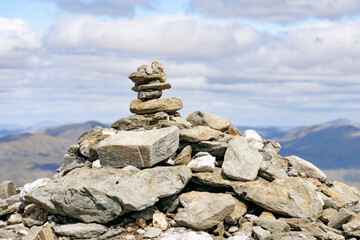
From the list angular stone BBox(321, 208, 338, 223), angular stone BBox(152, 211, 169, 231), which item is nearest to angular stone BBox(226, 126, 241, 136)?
angular stone BBox(321, 208, 338, 223)

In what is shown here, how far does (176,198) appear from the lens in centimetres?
2306

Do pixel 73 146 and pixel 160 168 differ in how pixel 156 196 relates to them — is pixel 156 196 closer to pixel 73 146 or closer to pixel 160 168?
pixel 160 168

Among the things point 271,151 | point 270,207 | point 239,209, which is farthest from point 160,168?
point 271,151

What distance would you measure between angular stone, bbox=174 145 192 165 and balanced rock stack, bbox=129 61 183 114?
5.88m

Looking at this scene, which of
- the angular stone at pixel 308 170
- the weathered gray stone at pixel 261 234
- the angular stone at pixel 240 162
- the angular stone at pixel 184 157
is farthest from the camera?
the angular stone at pixel 308 170

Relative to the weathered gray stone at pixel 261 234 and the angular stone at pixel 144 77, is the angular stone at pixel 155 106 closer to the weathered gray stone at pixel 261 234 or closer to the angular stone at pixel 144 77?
the angular stone at pixel 144 77

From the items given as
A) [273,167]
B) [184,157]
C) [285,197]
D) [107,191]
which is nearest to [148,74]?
[184,157]

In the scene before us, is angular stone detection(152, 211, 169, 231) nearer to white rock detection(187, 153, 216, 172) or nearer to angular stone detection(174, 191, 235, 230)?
angular stone detection(174, 191, 235, 230)

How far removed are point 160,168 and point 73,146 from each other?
28.0ft

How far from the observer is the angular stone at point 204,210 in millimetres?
20938

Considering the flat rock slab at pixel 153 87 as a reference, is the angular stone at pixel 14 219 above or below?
below

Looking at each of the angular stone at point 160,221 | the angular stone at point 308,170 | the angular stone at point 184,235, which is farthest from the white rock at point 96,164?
the angular stone at point 308,170

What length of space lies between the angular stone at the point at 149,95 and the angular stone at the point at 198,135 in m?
5.04

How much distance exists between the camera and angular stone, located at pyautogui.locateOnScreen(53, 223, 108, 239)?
21359 millimetres
